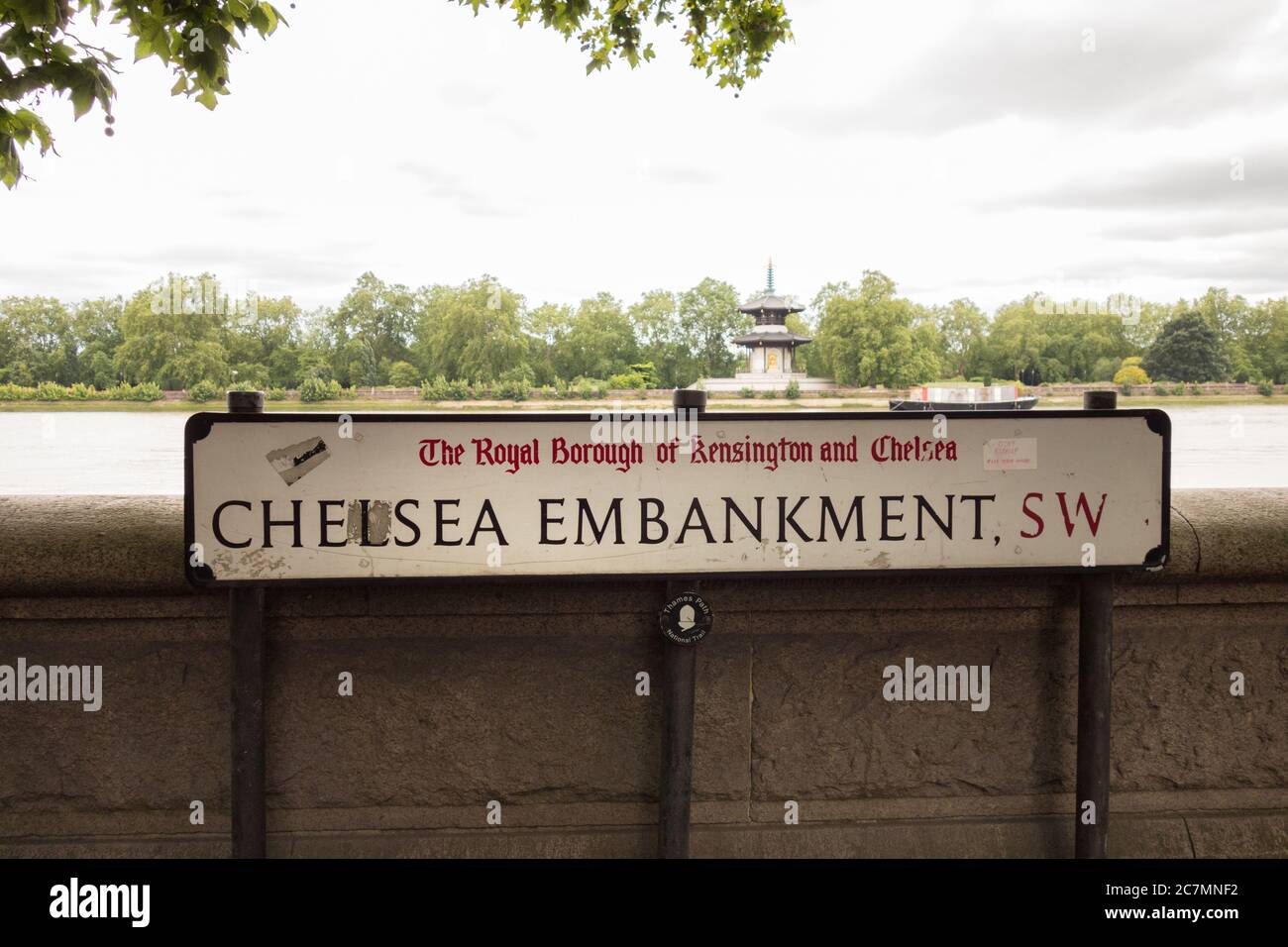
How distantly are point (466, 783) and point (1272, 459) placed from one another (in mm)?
67460

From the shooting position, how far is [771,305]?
4828 centimetres

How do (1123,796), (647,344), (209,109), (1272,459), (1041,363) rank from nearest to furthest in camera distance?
(1123,796)
(209,109)
(647,344)
(1041,363)
(1272,459)

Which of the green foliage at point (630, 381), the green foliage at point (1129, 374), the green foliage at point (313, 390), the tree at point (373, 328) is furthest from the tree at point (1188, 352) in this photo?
the green foliage at point (313, 390)

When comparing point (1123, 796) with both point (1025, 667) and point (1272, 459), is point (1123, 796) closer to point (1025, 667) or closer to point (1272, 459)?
point (1025, 667)

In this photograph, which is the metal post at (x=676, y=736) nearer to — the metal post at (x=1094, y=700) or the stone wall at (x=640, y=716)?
the stone wall at (x=640, y=716)

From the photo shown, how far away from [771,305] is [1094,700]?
1866 inches

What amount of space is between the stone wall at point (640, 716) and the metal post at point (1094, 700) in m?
0.14

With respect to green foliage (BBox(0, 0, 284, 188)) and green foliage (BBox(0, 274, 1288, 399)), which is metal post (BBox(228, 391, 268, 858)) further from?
green foliage (BBox(0, 0, 284, 188))

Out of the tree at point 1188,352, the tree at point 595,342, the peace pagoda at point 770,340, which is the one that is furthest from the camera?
the peace pagoda at point 770,340

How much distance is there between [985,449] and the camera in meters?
2.31

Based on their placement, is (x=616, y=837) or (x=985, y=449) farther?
(x=616, y=837)

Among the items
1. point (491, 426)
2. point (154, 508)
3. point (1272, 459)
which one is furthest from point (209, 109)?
point (1272, 459)

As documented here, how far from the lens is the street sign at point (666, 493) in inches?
85.7

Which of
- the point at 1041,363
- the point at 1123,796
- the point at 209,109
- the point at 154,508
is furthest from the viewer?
the point at 1041,363
